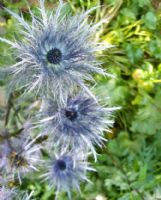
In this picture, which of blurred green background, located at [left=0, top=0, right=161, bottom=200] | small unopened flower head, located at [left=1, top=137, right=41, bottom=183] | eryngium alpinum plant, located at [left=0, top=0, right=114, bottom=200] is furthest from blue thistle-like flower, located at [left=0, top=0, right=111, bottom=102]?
blurred green background, located at [left=0, top=0, right=161, bottom=200]

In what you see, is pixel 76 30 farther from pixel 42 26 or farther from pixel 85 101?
pixel 85 101

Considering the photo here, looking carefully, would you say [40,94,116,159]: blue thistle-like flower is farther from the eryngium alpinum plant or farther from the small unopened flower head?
the small unopened flower head

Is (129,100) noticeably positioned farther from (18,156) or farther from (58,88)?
(58,88)

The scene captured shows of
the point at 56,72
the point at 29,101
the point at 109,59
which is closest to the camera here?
the point at 56,72

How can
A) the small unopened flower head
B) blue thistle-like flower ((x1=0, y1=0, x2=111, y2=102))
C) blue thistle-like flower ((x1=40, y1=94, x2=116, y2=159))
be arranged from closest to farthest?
1. blue thistle-like flower ((x1=0, y1=0, x2=111, y2=102))
2. blue thistle-like flower ((x1=40, y1=94, x2=116, y2=159))
3. the small unopened flower head

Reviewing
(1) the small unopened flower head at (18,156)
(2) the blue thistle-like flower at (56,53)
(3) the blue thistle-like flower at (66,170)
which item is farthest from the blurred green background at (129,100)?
(2) the blue thistle-like flower at (56,53)

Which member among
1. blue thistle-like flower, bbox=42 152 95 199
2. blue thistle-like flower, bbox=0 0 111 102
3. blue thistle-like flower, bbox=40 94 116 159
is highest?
blue thistle-like flower, bbox=0 0 111 102

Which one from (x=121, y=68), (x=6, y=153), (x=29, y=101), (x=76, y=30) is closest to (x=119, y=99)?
(x=121, y=68)
